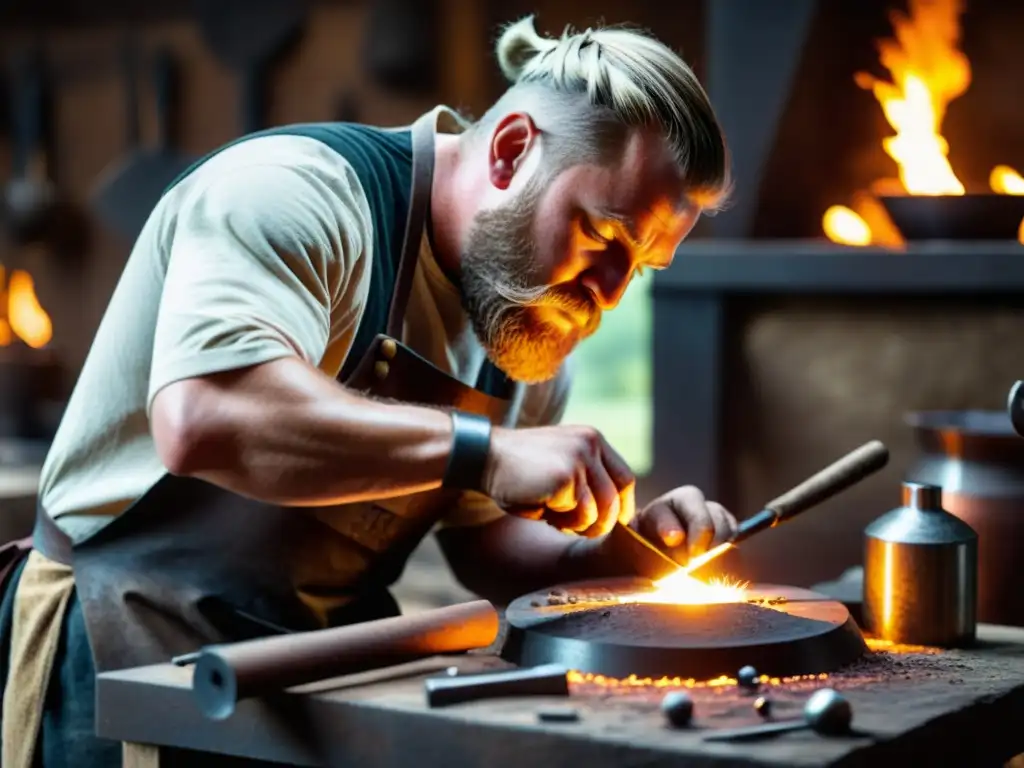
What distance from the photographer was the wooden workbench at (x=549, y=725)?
1.80 m

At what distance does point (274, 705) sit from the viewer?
2.01m

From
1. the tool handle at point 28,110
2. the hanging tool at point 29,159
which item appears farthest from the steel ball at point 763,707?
the tool handle at point 28,110

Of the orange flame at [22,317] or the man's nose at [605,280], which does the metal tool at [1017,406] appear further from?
the orange flame at [22,317]

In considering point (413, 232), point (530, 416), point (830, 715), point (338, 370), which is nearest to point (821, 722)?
point (830, 715)

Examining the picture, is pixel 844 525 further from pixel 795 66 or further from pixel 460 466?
pixel 460 466

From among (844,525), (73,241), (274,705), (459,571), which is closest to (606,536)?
(459,571)

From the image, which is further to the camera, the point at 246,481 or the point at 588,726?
the point at 246,481

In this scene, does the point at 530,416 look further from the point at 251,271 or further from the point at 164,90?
the point at 164,90

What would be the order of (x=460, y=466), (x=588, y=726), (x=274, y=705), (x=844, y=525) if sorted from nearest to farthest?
(x=588, y=726)
(x=274, y=705)
(x=460, y=466)
(x=844, y=525)

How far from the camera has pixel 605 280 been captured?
261cm

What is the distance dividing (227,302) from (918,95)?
3320 mm

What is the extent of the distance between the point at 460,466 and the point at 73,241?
17.4 ft

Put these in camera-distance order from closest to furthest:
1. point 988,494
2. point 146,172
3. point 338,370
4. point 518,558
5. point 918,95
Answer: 1. point 338,370
2. point 518,558
3. point 988,494
4. point 918,95
5. point 146,172

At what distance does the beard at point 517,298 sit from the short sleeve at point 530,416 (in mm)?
225
